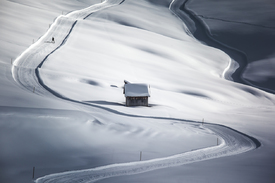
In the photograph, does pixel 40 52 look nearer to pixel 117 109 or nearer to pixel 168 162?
pixel 117 109

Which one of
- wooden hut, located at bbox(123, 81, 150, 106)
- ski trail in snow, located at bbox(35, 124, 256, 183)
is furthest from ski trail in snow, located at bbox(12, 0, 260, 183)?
wooden hut, located at bbox(123, 81, 150, 106)

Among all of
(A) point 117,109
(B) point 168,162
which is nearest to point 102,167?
(B) point 168,162

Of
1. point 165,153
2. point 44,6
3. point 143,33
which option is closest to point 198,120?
point 165,153

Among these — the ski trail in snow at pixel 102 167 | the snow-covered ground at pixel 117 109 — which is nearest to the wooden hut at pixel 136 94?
the snow-covered ground at pixel 117 109

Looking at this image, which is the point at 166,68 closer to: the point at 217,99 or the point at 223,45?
the point at 217,99

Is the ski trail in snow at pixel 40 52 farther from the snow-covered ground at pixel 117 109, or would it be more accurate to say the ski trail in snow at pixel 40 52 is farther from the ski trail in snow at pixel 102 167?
the snow-covered ground at pixel 117 109

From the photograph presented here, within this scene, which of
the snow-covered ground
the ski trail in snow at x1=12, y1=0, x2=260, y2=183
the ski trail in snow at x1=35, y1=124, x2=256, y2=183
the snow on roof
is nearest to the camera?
the ski trail in snow at x1=35, y1=124, x2=256, y2=183

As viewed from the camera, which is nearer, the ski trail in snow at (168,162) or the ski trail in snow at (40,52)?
the ski trail in snow at (168,162)

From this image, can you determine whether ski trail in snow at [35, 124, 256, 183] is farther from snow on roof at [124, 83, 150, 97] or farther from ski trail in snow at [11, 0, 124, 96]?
ski trail in snow at [11, 0, 124, 96]
